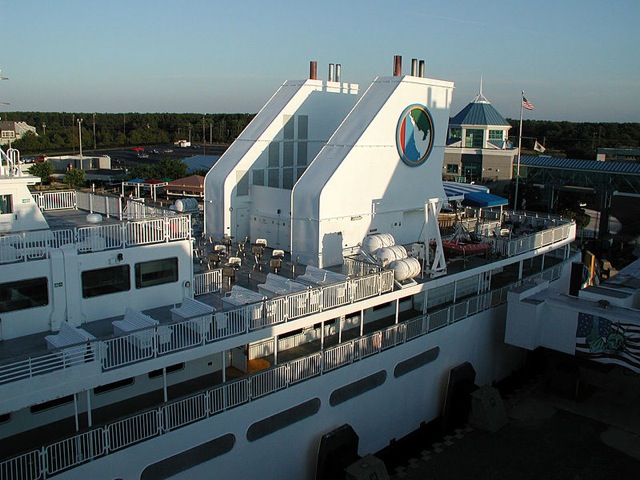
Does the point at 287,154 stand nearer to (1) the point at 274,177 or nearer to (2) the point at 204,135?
(1) the point at 274,177

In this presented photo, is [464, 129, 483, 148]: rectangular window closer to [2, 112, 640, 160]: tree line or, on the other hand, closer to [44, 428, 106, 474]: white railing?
[2, 112, 640, 160]: tree line

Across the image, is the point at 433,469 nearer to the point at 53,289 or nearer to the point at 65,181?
the point at 53,289

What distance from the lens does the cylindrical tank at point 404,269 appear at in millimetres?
16688

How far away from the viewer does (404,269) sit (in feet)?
54.9

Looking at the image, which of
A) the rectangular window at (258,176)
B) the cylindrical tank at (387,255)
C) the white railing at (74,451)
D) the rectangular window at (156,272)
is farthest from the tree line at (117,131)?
the white railing at (74,451)

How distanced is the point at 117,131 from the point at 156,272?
139924 mm

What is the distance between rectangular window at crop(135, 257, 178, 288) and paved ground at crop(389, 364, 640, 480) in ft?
26.6

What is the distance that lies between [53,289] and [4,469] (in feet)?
12.7

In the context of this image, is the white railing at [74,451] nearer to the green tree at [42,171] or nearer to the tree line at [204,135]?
the green tree at [42,171]

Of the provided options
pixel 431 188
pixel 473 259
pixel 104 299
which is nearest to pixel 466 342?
pixel 473 259

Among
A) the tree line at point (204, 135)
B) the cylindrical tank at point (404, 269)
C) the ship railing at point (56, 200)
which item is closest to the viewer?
the cylindrical tank at point (404, 269)

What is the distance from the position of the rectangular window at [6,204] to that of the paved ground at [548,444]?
39.8 feet

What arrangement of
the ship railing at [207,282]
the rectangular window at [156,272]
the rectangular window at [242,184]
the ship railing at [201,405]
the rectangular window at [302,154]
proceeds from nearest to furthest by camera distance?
1. the ship railing at [201,405]
2. the rectangular window at [156,272]
3. the ship railing at [207,282]
4. the rectangular window at [242,184]
5. the rectangular window at [302,154]

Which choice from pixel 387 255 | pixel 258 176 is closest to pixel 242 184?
pixel 258 176
